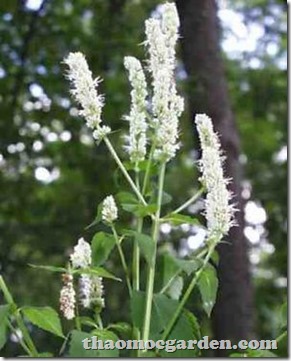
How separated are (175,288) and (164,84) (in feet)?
0.56

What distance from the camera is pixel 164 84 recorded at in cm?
64

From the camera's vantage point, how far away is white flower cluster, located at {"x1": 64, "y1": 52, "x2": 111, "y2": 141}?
0.65m

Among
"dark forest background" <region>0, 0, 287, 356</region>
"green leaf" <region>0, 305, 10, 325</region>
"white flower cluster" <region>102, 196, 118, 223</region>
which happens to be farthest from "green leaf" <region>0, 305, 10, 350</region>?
"dark forest background" <region>0, 0, 287, 356</region>

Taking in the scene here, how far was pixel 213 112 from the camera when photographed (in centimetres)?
153

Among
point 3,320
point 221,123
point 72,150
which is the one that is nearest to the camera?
point 3,320

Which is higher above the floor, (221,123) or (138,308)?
(221,123)

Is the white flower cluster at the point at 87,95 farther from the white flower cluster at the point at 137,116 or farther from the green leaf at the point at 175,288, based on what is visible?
the green leaf at the point at 175,288

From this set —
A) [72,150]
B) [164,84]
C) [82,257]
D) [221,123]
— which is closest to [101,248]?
[82,257]

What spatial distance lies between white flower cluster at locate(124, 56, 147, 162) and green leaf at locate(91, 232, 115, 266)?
0.23 ft

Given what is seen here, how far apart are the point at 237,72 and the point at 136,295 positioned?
199 cm

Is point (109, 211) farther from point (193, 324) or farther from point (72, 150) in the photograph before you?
point (72, 150)

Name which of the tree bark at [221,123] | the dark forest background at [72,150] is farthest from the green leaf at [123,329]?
the dark forest background at [72,150]

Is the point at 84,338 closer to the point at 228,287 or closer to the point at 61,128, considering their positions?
the point at 228,287

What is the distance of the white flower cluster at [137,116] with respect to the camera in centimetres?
66
